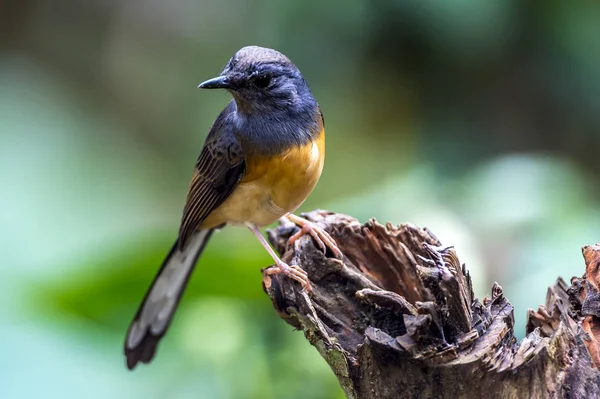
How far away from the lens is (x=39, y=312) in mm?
3510

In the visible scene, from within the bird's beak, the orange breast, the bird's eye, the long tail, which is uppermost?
the bird's eye

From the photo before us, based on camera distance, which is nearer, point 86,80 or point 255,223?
point 255,223

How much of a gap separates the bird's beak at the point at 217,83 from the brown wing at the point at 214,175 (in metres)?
0.28

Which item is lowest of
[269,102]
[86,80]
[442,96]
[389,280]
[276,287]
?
[276,287]

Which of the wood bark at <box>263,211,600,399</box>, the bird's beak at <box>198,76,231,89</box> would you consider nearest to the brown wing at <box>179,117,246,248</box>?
the bird's beak at <box>198,76,231,89</box>

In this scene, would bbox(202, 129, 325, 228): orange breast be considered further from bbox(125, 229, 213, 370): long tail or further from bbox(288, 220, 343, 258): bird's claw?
bbox(125, 229, 213, 370): long tail

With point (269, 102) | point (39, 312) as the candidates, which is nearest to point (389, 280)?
point (269, 102)

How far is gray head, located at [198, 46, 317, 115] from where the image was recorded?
288 centimetres

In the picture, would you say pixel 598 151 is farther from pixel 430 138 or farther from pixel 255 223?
pixel 255 223

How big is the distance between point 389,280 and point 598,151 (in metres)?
3.32

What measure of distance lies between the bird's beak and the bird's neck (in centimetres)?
21

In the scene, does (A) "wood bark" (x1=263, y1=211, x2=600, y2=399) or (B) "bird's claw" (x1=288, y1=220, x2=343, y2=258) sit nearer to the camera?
(A) "wood bark" (x1=263, y1=211, x2=600, y2=399)

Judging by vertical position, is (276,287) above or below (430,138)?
below

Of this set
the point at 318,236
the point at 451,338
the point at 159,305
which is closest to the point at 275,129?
the point at 318,236
